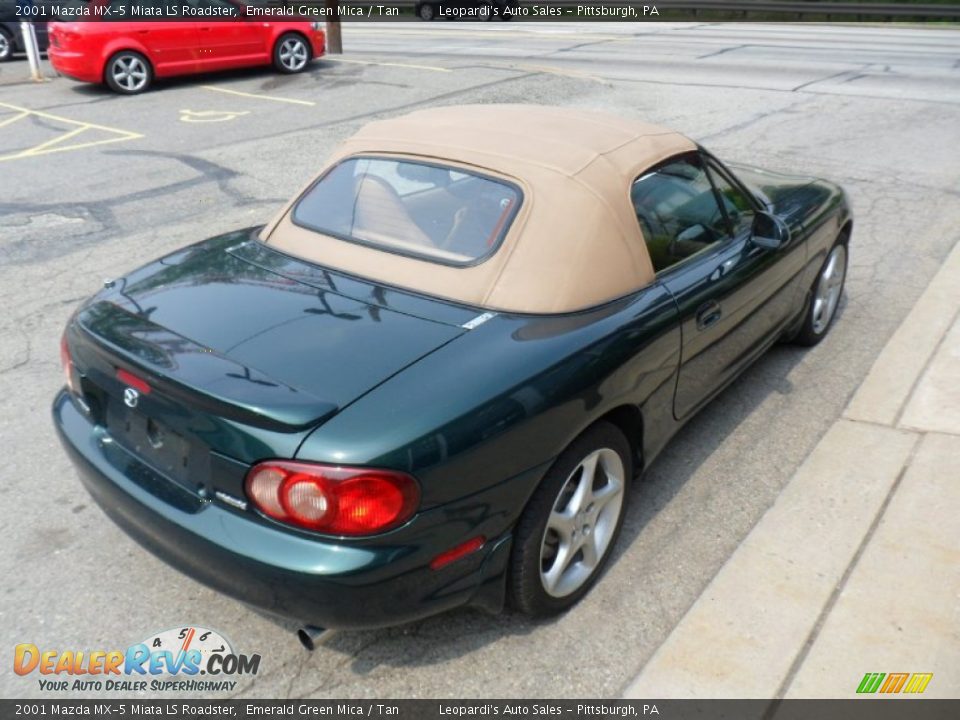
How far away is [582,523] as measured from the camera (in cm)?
326

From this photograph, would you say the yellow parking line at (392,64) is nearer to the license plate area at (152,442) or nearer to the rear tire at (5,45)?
the rear tire at (5,45)

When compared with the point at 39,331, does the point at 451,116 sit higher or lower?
higher

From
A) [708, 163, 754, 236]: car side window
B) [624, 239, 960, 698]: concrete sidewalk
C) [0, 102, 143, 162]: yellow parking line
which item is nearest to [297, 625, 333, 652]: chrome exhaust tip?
[624, 239, 960, 698]: concrete sidewalk

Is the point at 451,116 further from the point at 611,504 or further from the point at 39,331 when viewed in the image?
the point at 39,331

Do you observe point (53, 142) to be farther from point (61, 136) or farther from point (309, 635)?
point (309, 635)

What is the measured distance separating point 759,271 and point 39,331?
4158 millimetres

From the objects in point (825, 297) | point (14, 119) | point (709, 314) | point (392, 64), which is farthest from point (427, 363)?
point (392, 64)

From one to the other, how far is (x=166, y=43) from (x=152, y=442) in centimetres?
1242

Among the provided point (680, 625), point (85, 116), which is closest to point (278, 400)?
→ point (680, 625)

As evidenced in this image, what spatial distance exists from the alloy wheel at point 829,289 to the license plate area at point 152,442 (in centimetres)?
382

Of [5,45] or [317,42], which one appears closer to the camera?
[317,42]

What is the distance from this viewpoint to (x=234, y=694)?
2.91m

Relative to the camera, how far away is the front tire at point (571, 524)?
9.83ft

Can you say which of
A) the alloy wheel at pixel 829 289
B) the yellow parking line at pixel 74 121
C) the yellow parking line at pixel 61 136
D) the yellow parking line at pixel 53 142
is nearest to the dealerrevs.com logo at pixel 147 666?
the alloy wheel at pixel 829 289
